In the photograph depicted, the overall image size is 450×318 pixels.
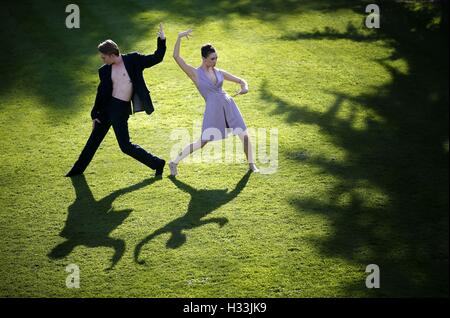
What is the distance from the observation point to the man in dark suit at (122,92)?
7570mm

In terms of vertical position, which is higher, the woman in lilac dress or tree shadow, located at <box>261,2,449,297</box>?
the woman in lilac dress

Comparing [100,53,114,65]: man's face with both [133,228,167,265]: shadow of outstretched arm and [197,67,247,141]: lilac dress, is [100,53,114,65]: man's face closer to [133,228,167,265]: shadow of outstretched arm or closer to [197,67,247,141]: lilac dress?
[197,67,247,141]: lilac dress

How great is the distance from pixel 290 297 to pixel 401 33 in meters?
9.11

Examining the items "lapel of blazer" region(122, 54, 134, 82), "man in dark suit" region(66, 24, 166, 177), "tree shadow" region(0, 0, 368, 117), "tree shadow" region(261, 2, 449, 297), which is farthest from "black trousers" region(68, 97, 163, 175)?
"tree shadow" region(0, 0, 368, 117)

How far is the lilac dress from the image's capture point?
25.7 feet

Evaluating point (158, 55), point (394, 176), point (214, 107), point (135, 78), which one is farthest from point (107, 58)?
point (394, 176)

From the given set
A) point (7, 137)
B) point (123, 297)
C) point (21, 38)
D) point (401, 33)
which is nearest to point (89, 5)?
point (21, 38)

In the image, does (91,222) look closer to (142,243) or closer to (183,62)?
(142,243)

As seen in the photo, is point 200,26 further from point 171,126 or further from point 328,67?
point 171,126

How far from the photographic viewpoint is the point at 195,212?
7.24 m

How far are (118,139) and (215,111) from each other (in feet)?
4.45

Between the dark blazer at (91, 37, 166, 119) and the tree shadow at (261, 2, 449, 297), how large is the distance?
2.36 metres

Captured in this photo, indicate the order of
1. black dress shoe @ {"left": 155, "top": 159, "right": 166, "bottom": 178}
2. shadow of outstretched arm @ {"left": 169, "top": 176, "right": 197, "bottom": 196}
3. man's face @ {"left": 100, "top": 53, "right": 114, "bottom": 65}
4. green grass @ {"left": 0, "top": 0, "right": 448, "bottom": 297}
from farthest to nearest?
black dress shoe @ {"left": 155, "top": 159, "right": 166, "bottom": 178} < shadow of outstretched arm @ {"left": 169, "top": 176, "right": 197, "bottom": 196} < man's face @ {"left": 100, "top": 53, "right": 114, "bottom": 65} < green grass @ {"left": 0, "top": 0, "right": 448, "bottom": 297}

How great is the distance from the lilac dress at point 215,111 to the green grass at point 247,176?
642 mm
